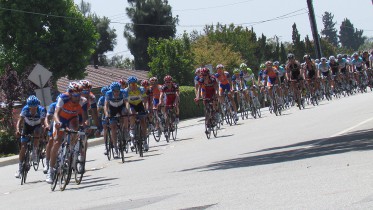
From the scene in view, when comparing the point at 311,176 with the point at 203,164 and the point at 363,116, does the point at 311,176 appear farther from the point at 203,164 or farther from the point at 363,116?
the point at 363,116

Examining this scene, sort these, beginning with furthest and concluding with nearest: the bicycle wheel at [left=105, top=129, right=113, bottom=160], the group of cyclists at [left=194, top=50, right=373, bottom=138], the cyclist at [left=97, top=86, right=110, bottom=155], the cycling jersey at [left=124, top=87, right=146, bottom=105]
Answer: the group of cyclists at [left=194, top=50, right=373, bottom=138]
the cycling jersey at [left=124, top=87, right=146, bottom=105]
the cyclist at [left=97, top=86, right=110, bottom=155]
the bicycle wheel at [left=105, top=129, right=113, bottom=160]

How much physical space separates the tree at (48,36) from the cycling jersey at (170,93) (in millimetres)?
30163

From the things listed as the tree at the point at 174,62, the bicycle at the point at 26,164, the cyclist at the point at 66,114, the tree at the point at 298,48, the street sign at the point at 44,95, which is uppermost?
the tree at the point at 298,48

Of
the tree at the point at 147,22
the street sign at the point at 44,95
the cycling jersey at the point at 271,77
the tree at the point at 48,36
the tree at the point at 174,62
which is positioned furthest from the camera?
the tree at the point at 147,22

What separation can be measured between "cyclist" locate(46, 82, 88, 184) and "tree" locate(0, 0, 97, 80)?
39.4 meters

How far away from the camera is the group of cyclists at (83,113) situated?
602 inches

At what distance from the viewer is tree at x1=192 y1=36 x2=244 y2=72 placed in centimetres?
7581

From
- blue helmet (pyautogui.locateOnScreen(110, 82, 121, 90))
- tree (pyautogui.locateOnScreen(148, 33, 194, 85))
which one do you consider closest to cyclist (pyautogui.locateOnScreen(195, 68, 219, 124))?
blue helmet (pyautogui.locateOnScreen(110, 82, 121, 90))

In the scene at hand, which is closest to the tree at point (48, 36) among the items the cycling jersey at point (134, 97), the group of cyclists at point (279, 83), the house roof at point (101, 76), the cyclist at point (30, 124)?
the house roof at point (101, 76)

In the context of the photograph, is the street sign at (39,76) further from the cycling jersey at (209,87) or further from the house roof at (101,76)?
the house roof at (101,76)

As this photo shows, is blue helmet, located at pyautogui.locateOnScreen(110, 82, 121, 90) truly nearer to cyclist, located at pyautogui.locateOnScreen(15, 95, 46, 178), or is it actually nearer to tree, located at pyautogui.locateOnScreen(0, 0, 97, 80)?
cyclist, located at pyautogui.locateOnScreen(15, 95, 46, 178)

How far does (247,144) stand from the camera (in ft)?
64.9

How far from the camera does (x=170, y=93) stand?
2522 cm

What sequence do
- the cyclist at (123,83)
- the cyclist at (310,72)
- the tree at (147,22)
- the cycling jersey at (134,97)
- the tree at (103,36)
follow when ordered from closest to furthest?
the cycling jersey at (134,97) → the cyclist at (123,83) → the cyclist at (310,72) → the tree at (147,22) → the tree at (103,36)
